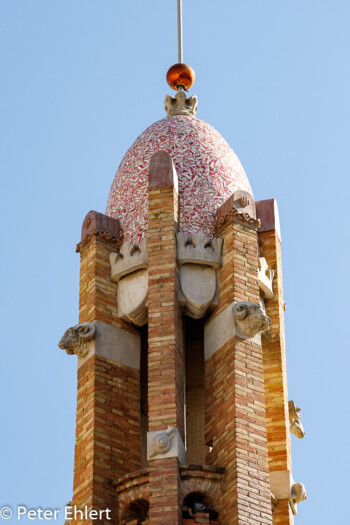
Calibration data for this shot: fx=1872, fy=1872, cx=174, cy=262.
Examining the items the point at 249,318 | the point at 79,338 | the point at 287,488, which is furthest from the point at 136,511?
the point at 249,318

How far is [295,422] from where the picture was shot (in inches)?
1019

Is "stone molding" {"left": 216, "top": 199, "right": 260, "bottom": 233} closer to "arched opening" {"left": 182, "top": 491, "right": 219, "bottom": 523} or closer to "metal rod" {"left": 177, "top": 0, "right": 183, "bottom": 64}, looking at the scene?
"metal rod" {"left": 177, "top": 0, "right": 183, "bottom": 64}

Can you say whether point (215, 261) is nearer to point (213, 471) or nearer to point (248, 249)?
point (248, 249)

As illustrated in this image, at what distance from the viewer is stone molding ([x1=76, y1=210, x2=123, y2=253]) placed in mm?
25859

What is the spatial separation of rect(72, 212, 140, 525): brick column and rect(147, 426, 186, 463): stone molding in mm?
884

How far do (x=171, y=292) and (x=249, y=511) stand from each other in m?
3.27

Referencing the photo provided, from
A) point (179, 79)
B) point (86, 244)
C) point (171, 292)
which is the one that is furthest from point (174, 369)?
point (179, 79)

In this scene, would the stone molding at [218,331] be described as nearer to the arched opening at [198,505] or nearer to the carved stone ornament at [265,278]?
the carved stone ornament at [265,278]

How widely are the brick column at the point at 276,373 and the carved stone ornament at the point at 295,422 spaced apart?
35 cm

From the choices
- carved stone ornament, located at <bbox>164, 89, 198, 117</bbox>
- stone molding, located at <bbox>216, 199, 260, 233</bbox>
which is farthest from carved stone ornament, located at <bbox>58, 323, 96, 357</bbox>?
carved stone ornament, located at <bbox>164, 89, 198, 117</bbox>

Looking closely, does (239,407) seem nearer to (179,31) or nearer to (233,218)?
(233,218)

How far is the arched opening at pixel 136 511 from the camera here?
919 inches

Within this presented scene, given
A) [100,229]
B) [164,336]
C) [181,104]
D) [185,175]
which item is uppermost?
[181,104]

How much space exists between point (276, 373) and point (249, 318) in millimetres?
1538
